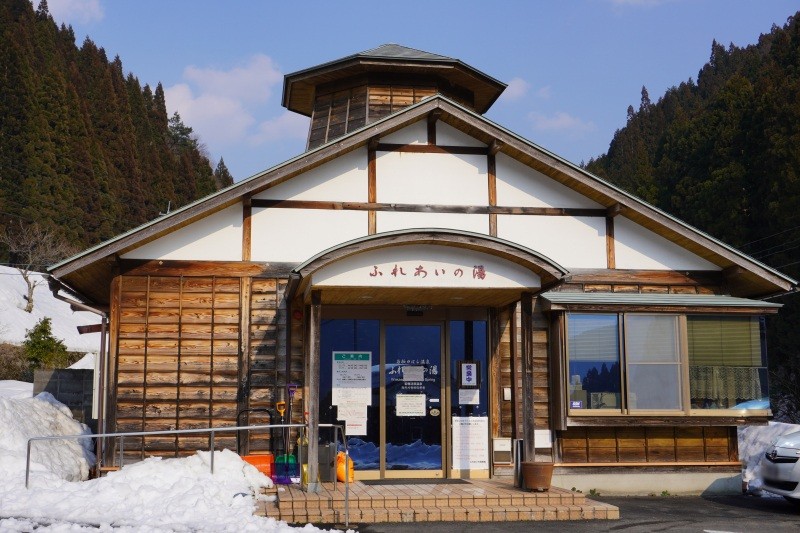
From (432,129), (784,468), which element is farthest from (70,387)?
(784,468)

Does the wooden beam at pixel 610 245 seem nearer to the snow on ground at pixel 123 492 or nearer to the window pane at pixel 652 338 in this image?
the window pane at pixel 652 338

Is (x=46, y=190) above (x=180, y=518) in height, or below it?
above

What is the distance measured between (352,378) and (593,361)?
3.58m

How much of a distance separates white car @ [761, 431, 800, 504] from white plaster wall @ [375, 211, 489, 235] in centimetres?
500

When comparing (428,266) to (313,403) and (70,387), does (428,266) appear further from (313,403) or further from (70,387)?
(70,387)

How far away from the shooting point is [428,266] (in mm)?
11148

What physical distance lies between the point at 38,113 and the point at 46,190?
19.6ft

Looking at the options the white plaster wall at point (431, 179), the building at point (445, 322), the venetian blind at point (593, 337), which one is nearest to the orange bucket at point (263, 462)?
the building at point (445, 322)

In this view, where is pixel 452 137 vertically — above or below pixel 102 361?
above

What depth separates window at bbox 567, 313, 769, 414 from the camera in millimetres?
12750

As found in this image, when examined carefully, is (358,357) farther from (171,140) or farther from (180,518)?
(171,140)

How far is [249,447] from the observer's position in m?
12.2

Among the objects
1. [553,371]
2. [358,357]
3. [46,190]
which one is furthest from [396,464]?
[46,190]

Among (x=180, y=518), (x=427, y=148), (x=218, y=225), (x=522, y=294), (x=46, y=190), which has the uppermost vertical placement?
(x=46, y=190)
